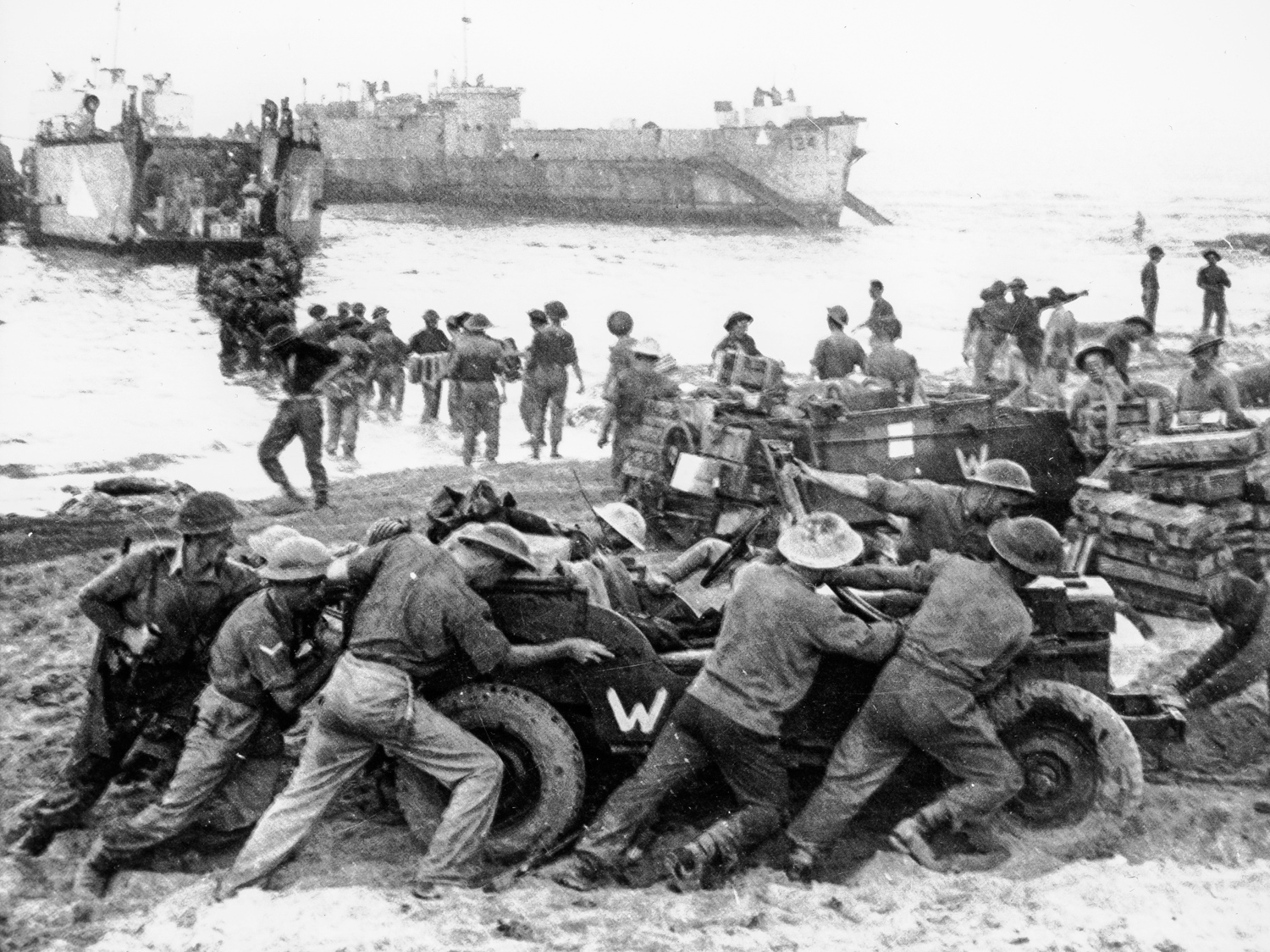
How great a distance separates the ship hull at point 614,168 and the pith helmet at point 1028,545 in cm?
1182

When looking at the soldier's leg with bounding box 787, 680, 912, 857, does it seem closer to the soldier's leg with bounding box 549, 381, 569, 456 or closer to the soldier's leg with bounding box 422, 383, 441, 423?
the soldier's leg with bounding box 549, 381, 569, 456

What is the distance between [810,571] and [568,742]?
3.96 feet

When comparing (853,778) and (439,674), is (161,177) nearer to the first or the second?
(439,674)

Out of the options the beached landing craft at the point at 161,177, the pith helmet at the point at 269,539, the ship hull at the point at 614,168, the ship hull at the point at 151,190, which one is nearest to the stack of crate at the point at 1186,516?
the pith helmet at the point at 269,539

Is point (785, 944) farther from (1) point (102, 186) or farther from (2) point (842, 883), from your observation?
(1) point (102, 186)

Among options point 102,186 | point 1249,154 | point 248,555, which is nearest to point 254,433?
point 102,186

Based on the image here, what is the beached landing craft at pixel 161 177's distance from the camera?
1093cm

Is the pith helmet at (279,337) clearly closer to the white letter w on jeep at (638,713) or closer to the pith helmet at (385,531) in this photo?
Answer: the pith helmet at (385,531)

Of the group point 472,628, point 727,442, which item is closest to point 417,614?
point 472,628

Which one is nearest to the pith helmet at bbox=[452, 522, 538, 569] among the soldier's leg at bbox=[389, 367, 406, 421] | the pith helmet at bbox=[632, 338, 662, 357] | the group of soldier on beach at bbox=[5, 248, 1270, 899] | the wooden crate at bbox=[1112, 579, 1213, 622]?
the group of soldier on beach at bbox=[5, 248, 1270, 899]

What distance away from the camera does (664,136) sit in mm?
18500

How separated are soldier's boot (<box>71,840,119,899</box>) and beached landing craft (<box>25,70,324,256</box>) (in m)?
6.50

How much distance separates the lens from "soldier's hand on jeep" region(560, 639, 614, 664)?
556 cm

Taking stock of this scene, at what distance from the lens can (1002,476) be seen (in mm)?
6297
